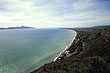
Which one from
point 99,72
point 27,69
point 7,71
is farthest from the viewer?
point 27,69

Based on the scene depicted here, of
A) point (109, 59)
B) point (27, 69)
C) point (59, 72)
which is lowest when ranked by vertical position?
point (27, 69)

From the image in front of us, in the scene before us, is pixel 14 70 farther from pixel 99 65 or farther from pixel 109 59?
pixel 109 59

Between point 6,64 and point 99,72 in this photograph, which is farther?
point 6,64

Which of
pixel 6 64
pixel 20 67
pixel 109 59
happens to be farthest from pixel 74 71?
pixel 6 64

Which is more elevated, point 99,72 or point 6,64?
point 99,72

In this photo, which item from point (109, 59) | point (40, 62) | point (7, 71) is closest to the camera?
point (109, 59)

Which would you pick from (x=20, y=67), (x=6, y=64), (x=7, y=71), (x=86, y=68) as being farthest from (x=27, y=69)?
(x=86, y=68)

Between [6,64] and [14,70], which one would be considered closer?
[14,70]

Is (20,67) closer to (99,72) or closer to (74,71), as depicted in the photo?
(74,71)

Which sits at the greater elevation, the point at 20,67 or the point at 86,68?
the point at 86,68

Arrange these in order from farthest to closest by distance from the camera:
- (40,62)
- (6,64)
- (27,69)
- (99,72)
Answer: (40,62)
(6,64)
(27,69)
(99,72)
